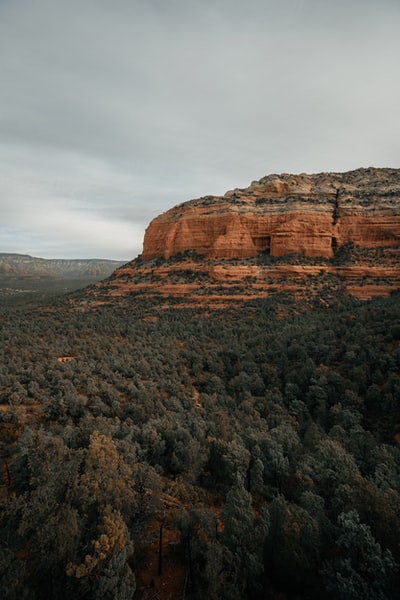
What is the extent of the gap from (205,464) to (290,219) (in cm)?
4082

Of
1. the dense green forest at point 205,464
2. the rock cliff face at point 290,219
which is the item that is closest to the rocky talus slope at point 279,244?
the rock cliff face at point 290,219

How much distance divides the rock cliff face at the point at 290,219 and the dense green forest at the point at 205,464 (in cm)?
2223

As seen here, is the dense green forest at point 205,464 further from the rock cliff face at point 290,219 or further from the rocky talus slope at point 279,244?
the rock cliff face at point 290,219

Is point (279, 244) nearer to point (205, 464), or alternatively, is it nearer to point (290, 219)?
point (290, 219)

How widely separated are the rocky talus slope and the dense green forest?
602 inches

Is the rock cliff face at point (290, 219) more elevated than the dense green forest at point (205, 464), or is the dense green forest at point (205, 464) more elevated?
the rock cliff face at point (290, 219)

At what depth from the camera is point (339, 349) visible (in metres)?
21.4

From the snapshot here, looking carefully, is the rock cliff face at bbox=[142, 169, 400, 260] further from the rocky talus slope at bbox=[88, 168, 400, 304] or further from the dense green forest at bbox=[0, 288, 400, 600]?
the dense green forest at bbox=[0, 288, 400, 600]

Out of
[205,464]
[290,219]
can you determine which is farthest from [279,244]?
[205,464]

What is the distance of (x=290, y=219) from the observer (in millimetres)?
44312

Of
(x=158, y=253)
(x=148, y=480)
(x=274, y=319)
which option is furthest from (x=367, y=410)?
(x=158, y=253)

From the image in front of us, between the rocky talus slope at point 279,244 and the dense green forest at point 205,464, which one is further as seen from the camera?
the rocky talus slope at point 279,244

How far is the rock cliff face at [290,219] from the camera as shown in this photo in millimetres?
43250

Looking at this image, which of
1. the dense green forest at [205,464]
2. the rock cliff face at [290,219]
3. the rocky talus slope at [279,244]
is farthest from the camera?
the rock cliff face at [290,219]
